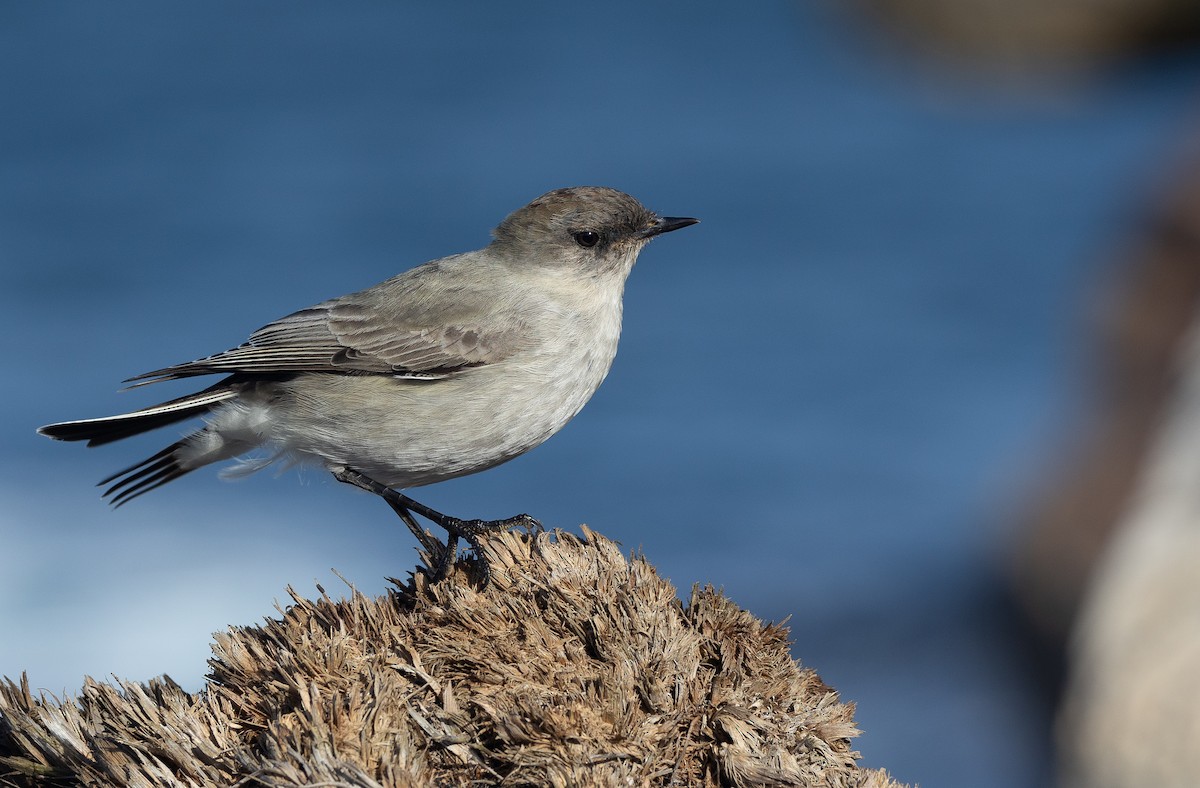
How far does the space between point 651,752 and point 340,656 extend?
0.86 metres

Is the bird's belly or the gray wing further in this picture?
the gray wing

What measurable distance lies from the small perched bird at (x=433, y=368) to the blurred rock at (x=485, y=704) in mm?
1521

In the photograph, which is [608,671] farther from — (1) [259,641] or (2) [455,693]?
(1) [259,641]

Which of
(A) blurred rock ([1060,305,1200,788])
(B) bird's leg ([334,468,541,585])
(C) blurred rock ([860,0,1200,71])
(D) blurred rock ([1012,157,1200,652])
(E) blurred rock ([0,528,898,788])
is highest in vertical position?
(C) blurred rock ([860,0,1200,71])

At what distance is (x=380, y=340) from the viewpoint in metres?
5.92

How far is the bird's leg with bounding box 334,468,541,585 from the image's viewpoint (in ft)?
12.5

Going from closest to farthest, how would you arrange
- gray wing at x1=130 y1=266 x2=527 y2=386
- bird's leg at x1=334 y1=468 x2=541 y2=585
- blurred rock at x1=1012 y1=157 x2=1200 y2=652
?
bird's leg at x1=334 y1=468 x2=541 y2=585, gray wing at x1=130 y1=266 x2=527 y2=386, blurred rock at x1=1012 y1=157 x2=1200 y2=652

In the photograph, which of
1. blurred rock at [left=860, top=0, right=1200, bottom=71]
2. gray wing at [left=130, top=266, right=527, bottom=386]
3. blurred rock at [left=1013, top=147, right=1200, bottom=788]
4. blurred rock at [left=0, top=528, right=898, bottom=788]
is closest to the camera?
blurred rock at [left=0, top=528, right=898, bottom=788]

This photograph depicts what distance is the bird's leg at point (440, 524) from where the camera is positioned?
382 cm

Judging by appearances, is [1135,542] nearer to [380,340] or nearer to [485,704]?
[380,340]

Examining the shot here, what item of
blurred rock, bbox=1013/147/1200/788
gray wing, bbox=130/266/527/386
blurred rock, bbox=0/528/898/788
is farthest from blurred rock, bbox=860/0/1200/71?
blurred rock, bbox=0/528/898/788

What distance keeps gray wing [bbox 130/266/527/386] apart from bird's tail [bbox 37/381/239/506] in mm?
138

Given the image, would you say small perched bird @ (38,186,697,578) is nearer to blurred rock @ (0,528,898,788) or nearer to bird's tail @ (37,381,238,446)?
bird's tail @ (37,381,238,446)

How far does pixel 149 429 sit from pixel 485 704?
Result: 3344 mm
